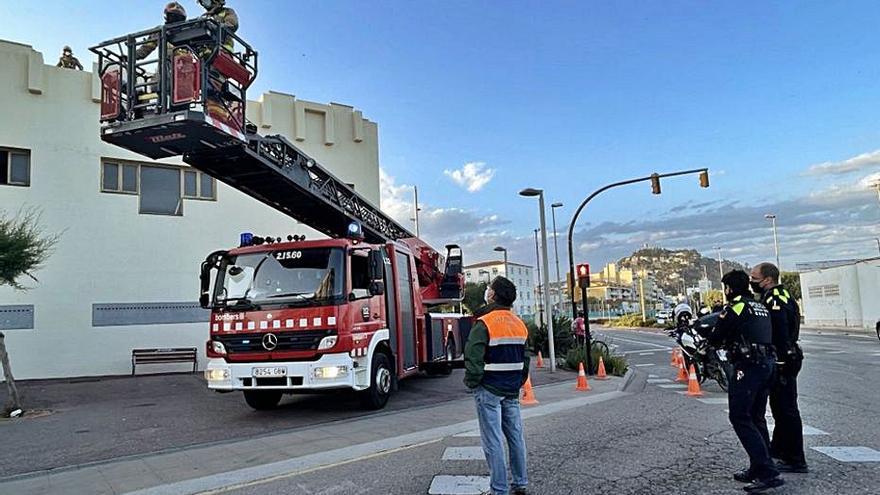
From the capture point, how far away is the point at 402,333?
10750 mm

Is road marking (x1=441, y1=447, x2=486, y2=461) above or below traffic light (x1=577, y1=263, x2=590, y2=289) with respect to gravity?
below

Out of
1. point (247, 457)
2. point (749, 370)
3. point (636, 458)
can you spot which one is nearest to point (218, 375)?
point (247, 457)

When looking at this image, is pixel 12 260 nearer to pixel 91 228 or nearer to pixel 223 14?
pixel 91 228

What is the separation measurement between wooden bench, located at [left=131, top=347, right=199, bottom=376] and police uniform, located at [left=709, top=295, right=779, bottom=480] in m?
15.5

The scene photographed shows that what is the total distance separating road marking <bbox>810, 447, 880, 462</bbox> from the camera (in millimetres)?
5879

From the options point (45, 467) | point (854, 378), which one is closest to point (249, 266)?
point (45, 467)

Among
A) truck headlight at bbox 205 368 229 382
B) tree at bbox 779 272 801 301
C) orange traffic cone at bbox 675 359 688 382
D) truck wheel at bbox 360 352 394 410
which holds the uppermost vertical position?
tree at bbox 779 272 801 301

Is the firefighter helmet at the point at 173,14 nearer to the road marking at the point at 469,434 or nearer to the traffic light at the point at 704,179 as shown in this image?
the road marking at the point at 469,434

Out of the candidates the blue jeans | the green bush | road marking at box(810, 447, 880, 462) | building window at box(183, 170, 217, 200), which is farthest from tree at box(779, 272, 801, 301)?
the blue jeans

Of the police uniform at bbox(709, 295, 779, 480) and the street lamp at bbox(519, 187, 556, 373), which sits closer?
the police uniform at bbox(709, 295, 779, 480)

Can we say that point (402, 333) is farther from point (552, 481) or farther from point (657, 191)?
point (657, 191)

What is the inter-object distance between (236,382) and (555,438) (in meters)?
4.74

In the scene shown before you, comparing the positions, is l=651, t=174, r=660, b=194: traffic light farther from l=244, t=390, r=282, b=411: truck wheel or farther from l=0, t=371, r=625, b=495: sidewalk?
l=244, t=390, r=282, b=411: truck wheel

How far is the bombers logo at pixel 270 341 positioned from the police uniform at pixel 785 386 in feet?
20.8
